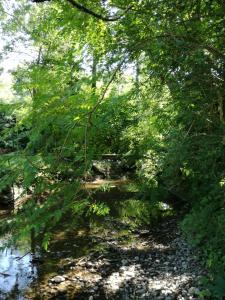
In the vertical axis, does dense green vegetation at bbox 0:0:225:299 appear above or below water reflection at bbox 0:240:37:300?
above

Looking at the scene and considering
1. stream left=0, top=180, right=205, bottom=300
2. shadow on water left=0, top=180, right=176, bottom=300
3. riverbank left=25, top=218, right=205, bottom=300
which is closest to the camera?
riverbank left=25, top=218, right=205, bottom=300

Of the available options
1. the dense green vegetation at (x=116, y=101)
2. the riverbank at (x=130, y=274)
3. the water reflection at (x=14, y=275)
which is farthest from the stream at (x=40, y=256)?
the dense green vegetation at (x=116, y=101)

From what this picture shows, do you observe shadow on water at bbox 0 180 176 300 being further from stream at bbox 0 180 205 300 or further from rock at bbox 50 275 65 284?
rock at bbox 50 275 65 284

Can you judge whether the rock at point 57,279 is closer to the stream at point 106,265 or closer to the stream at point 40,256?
the stream at point 106,265

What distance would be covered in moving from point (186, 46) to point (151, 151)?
14.3ft

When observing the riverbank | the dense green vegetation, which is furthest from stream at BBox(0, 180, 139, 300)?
the dense green vegetation

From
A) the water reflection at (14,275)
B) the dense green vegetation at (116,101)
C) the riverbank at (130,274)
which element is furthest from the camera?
the water reflection at (14,275)

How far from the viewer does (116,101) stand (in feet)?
13.1

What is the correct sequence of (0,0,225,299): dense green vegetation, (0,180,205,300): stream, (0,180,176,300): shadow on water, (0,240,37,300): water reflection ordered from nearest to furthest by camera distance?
(0,0,225,299): dense green vegetation → (0,180,205,300): stream → (0,240,37,300): water reflection → (0,180,176,300): shadow on water

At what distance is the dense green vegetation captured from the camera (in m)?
3.25

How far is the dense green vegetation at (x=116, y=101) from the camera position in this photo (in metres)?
3.25

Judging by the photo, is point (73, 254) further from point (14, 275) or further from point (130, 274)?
point (130, 274)

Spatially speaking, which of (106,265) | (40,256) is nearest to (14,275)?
(40,256)

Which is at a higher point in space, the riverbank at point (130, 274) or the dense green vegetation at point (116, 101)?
the dense green vegetation at point (116, 101)
